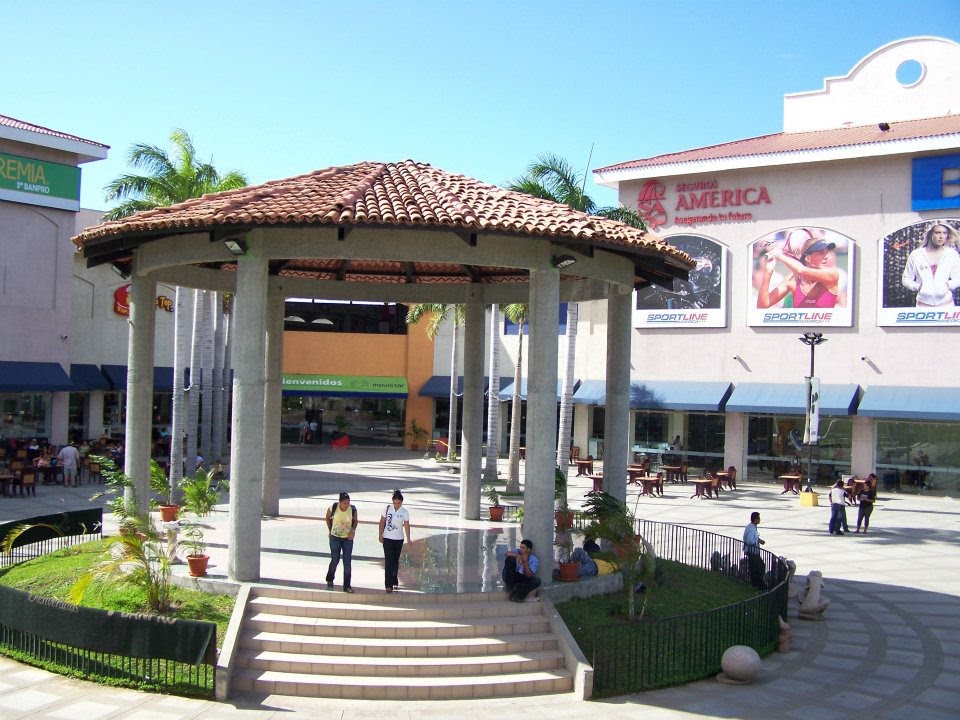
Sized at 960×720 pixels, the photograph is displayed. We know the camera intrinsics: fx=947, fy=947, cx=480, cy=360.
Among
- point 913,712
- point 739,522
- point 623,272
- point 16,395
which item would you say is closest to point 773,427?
point 739,522

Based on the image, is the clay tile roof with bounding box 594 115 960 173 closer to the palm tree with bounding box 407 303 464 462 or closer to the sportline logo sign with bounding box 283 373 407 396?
the palm tree with bounding box 407 303 464 462

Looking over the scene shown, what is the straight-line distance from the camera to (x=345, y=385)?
4947 cm

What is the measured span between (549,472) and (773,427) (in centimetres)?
2739

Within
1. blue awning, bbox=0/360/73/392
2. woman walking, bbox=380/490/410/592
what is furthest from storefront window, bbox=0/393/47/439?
woman walking, bbox=380/490/410/592

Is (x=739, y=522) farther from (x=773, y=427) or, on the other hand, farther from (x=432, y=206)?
(x=432, y=206)

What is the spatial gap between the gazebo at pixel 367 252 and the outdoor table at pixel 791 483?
67.9 ft

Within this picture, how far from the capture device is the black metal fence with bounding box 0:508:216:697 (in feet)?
38.6

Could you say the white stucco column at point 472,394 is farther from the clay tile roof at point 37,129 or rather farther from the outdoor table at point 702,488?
the clay tile roof at point 37,129

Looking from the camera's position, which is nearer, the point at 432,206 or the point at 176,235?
the point at 432,206

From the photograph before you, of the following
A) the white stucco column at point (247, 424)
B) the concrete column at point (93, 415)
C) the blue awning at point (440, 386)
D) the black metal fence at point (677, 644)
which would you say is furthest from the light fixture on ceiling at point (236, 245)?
the blue awning at point (440, 386)

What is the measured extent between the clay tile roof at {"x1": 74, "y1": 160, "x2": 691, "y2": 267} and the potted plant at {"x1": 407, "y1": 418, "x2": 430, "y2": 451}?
33.2m

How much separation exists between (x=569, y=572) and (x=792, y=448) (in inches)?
1051

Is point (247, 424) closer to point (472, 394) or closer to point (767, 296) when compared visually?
point (472, 394)

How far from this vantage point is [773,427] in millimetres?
39938
